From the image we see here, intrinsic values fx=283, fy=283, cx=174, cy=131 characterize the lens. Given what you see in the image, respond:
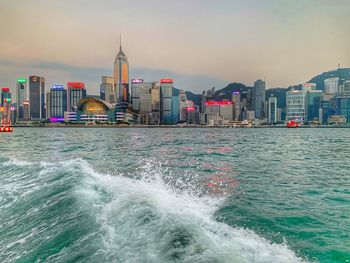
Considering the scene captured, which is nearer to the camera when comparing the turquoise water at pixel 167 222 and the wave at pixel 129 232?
the wave at pixel 129 232

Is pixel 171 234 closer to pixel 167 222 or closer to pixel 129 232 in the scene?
pixel 167 222

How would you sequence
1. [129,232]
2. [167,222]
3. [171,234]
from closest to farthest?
[171,234], [129,232], [167,222]

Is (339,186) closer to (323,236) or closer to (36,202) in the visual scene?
(323,236)

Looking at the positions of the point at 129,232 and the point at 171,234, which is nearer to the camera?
the point at 171,234

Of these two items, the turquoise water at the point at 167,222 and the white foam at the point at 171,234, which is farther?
the turquoise water at the point at 167,222

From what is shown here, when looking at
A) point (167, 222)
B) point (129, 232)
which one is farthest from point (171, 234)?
point (129, 232)

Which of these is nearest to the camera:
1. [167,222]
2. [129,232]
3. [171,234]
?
[171,234]

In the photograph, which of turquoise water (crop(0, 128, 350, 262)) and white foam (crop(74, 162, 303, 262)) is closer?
white foam (crop(74, 162, 303, 262))

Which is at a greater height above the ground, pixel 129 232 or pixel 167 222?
pixel 167 222
